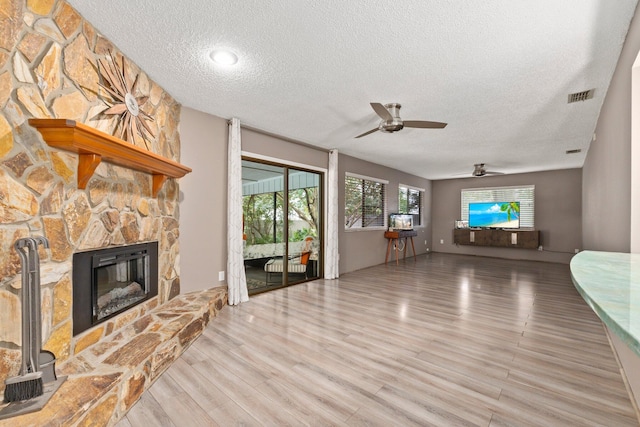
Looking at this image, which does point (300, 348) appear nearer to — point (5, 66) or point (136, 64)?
point (5, 66)

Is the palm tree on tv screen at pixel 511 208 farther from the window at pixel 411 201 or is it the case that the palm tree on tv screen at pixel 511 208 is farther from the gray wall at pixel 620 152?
the gray wall at pixel 620 152

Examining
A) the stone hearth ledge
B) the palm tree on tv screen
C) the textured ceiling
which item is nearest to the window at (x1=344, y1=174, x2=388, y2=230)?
the textured ceiling

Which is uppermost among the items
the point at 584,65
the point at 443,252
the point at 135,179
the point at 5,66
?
the point at 584,65

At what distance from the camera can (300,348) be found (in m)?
2.49

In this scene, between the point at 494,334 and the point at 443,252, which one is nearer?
the point at 494,334

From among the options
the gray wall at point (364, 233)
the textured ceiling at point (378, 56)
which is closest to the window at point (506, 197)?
the gray wall at point (364, 233)

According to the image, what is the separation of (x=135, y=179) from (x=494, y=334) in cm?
372

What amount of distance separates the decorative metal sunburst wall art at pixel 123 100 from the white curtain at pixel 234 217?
1.14 m

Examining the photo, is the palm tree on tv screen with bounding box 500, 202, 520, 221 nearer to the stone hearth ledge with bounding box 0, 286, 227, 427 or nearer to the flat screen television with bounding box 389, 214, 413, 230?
the flat screen television with bounding box 389, 214, 413, 230

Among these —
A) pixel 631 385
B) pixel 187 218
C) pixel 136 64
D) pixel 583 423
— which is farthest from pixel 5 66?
pixel 631 385

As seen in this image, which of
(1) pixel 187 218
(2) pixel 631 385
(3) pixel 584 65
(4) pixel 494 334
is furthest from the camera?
(1) pixel 187 218

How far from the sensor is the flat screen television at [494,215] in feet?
25.8

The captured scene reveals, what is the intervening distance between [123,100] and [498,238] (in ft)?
28.4

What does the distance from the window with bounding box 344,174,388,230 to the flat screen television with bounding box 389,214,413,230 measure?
20 centimetres
